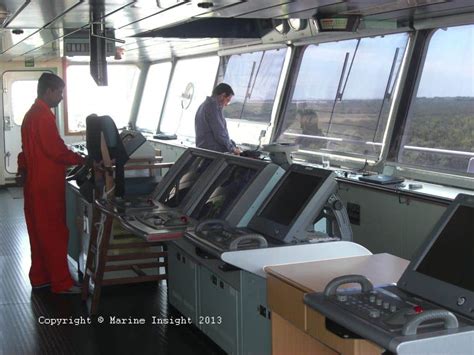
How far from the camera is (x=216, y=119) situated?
757 cm

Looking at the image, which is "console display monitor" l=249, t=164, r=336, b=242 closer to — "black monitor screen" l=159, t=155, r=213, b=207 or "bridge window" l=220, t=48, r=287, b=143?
"black monitor screen" l=159, t=155, r=213, b=207

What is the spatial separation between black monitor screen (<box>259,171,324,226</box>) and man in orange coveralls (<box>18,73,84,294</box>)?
2.22 m

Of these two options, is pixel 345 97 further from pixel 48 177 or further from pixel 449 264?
pixel 449 264

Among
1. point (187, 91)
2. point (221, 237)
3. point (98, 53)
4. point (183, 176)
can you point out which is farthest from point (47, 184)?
point (187, 91)

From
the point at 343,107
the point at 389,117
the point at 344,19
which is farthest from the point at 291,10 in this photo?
the point at 343,107

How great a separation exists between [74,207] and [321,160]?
2503 mm

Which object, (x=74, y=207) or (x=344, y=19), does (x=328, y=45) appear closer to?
(x=344, y=19)

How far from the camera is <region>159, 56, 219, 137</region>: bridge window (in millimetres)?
10953

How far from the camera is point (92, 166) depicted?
18.6ft

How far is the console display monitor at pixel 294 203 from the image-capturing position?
3.67 meters

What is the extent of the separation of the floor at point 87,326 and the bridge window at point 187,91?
5238mm

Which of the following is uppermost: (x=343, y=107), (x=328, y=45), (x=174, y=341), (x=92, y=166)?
(x=328, y=45)

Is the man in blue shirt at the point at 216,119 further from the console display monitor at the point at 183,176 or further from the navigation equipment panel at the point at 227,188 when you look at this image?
the navigation equipment panel at the point at 227,188

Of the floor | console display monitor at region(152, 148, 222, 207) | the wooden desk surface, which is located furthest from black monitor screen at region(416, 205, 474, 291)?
console display monitor at region(152, 148, 222, 207)
